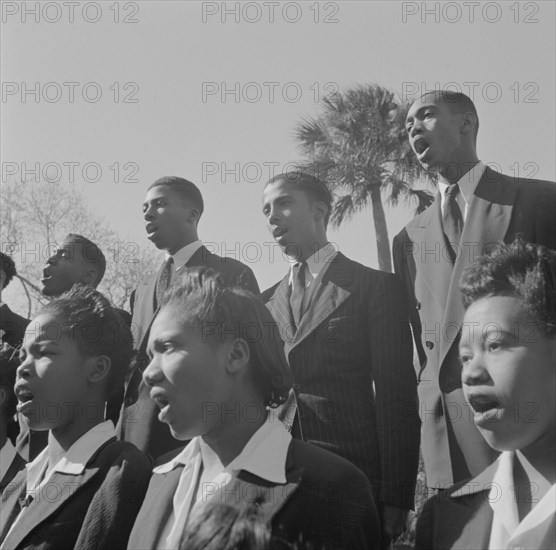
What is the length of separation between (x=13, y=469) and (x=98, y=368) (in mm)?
975

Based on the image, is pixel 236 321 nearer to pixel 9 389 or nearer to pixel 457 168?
pixel 457 168

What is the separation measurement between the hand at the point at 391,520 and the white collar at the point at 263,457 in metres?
0.96

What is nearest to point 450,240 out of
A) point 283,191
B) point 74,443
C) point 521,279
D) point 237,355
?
point 283,191

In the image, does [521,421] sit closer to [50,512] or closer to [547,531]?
[547,531]

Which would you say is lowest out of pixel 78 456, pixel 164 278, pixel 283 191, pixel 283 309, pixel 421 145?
pixel 78 456

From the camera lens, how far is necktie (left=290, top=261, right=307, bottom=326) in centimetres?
355

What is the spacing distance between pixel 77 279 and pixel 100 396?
2285 mm

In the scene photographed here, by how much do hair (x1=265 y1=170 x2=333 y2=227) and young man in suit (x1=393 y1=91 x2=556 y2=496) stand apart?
1.62 ft

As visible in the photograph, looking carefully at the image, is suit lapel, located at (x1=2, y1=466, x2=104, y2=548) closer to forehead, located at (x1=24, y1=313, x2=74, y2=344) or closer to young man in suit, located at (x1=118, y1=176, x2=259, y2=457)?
forehead, located at (x1=24, y1=313, x2=74, y2=344)

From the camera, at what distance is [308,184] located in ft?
12.6

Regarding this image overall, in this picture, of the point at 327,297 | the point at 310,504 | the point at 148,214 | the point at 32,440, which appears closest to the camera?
the point at 310,504

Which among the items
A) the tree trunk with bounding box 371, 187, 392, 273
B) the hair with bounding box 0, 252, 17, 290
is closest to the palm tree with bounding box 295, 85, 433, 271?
the tree trunk with bounding box 371, 187, 392, 273

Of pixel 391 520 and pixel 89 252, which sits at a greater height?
pixel 89 252

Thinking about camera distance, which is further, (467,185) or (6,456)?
(6,456)
